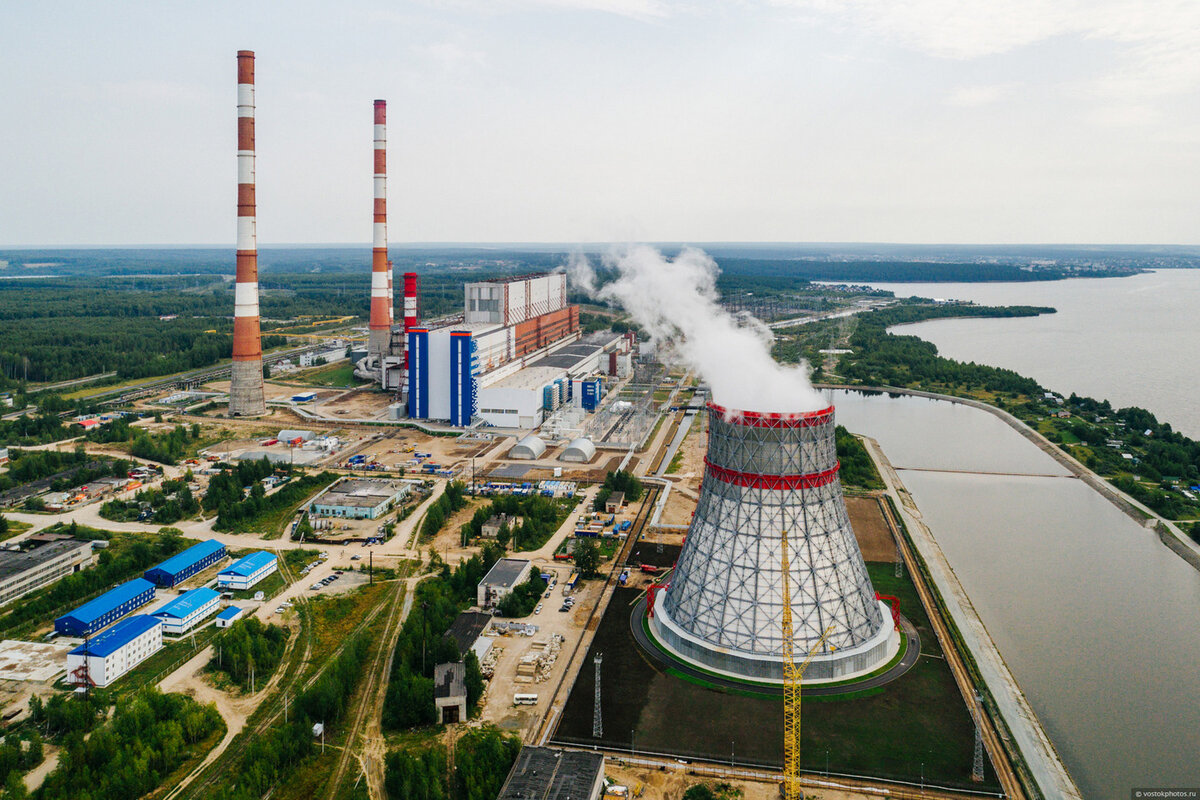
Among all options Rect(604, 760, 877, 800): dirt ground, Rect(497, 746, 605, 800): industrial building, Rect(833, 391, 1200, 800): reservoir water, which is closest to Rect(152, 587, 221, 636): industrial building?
Rect(497, 746, 605, 800): industrial building

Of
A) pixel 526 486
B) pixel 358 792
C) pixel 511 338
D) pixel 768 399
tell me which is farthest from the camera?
pixel 511 338

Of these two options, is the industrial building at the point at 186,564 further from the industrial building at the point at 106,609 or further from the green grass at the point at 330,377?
the green grass at the point at 330,377

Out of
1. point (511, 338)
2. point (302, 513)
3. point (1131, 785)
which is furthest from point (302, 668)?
point (511, 338)

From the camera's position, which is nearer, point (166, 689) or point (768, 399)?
point (166, 689)

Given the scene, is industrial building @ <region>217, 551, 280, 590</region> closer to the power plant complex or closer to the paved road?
the paved road

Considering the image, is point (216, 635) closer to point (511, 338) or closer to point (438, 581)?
point (438, 581)

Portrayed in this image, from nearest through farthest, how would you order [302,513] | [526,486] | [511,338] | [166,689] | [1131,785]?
[1131,785] < [166,689] < [302,513] < [526,486] < [511,338]

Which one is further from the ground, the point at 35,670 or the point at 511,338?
the point at 511,338
